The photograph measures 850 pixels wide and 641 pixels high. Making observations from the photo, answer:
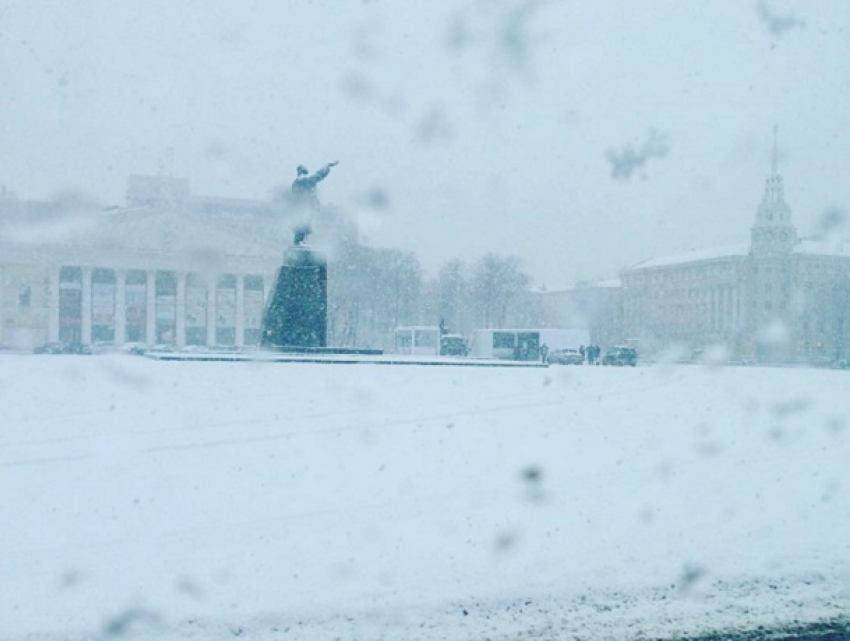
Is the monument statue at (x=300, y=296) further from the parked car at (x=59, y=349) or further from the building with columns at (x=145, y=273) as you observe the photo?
the building with columns at (x=145, y=273)

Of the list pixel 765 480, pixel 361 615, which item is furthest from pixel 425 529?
pixel 765 480

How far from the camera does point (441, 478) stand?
8.60m

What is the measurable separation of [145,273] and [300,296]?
4107 centimetres

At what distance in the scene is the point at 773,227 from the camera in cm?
4147

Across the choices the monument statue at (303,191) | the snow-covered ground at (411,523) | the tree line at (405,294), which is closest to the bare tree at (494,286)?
the tree line at (405,294)

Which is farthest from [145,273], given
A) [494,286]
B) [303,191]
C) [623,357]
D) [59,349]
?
[303,191]

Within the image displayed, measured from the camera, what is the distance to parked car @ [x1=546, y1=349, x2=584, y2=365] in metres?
45.0

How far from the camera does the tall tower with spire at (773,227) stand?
110ft

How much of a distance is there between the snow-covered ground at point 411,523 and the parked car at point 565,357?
31.4m

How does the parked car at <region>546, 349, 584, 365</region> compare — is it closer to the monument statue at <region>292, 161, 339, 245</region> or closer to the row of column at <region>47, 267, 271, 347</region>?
the monument statue at <region>292, 161, 339, 245</region>

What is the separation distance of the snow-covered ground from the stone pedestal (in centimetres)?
1256

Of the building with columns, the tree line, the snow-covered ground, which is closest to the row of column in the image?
the building with columns

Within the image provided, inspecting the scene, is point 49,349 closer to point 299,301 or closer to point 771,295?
point 299,301

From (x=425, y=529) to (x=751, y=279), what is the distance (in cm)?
4923
